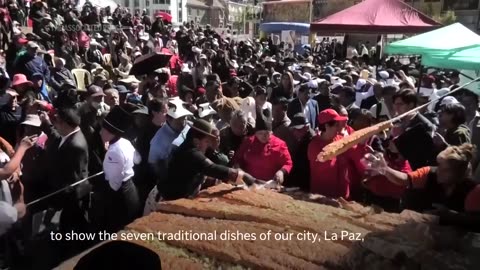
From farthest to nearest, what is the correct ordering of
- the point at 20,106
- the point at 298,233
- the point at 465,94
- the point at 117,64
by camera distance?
the point at 117,64
the point at 465,94
the point at 20,106
the point at 298,233

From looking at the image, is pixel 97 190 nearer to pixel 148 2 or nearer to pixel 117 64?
pixel 117 64

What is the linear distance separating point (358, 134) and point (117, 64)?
10879 mm

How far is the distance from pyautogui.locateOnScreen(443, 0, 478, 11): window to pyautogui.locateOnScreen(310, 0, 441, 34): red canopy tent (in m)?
38.9

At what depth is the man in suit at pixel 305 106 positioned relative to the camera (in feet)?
24.6

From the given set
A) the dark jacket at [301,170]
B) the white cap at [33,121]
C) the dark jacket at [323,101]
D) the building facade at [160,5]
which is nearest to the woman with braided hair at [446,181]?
the dark jacket at [301,170]

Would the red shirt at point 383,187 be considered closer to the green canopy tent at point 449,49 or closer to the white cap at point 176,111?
the white cap at point 176,111

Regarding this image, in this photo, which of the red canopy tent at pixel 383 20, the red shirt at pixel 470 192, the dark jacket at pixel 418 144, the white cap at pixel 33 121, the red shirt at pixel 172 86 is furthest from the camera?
the red canopy tent at pixel 383 20

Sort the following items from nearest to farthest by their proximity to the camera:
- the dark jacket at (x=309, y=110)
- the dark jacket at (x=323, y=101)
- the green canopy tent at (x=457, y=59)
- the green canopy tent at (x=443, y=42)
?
1. the dark jacket at (x=309, y=110)
2. the green canopy tent at (x=457, y=59)
3. the dark jacket at (x=323, y=101)
4. the green canopy tent at (x=443, y=42)

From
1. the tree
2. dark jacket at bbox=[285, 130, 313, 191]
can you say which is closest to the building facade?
the tree

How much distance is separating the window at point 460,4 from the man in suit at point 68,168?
48319 mm

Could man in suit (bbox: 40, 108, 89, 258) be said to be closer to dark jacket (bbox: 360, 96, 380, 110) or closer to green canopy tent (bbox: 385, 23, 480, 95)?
dark jacket (bbox: 360, 96, 380, 110)

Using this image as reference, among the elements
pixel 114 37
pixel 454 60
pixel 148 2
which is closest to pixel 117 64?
pixel 114 37

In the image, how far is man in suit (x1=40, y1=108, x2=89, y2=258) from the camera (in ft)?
14.2

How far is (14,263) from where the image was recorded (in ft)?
15.1
